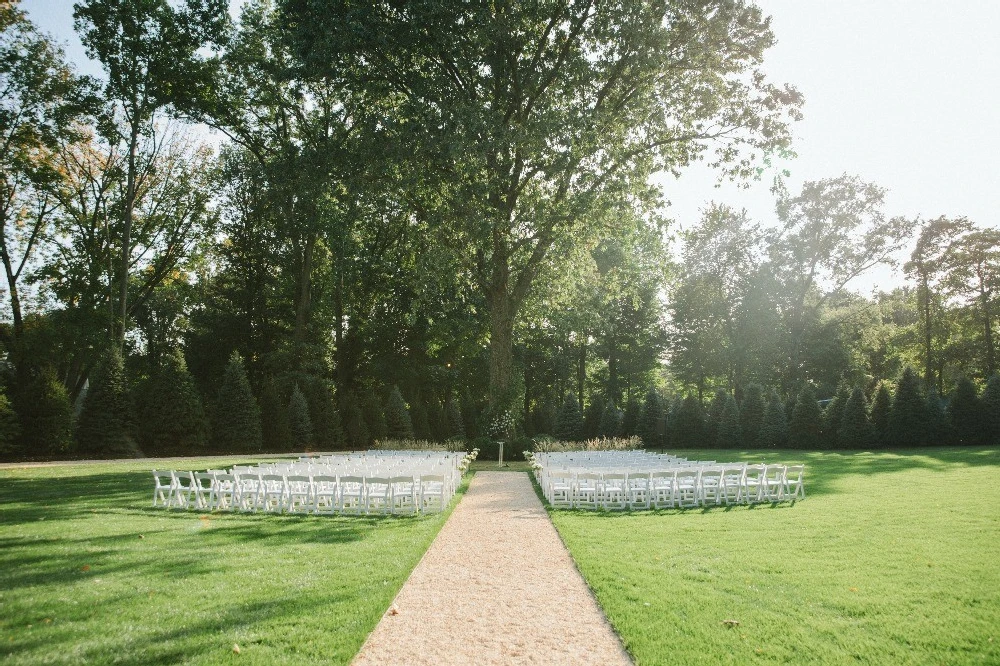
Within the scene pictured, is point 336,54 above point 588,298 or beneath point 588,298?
above

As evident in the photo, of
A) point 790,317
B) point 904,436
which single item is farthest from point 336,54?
point 790,317

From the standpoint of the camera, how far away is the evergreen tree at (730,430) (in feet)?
111

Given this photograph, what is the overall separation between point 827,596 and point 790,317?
44789 mm

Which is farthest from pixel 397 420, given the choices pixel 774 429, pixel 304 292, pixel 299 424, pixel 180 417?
pixel 774 429

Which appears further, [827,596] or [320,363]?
[320,363]

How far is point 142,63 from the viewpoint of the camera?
2883 centimetres

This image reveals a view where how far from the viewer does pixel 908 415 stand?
29766 mm

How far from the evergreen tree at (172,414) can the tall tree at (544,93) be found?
46.4 ft

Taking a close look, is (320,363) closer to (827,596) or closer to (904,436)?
(904,436)

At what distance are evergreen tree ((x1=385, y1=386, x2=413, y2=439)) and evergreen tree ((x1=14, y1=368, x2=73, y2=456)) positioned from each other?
16048 millimetres

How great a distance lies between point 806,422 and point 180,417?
31.4 metres

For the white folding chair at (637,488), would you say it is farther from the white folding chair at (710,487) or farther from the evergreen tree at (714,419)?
the evergreen tree at (714,419)

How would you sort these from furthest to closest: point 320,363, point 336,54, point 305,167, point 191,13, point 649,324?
point 649,324
point 320,363
point 191,13
point 305,167
point 336,54

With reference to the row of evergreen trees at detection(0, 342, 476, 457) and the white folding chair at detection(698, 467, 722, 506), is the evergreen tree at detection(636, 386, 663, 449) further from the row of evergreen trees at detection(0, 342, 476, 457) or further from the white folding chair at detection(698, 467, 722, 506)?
the white folding chair at detection(698, 467, 722, 506)
